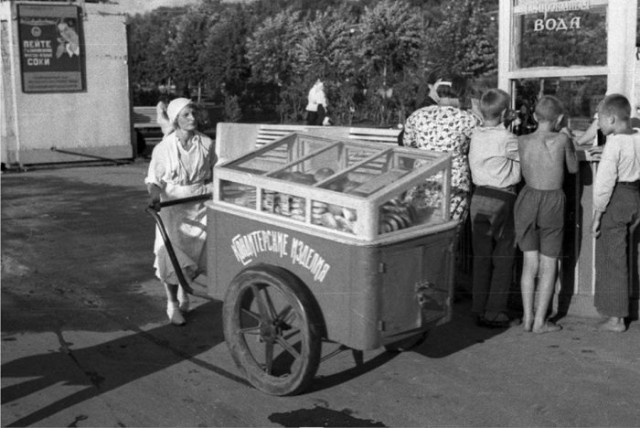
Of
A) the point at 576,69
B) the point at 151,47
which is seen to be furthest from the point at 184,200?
the point at 151,47

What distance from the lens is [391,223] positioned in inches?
186

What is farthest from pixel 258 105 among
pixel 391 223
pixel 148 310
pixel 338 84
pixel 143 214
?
pixel 391 223

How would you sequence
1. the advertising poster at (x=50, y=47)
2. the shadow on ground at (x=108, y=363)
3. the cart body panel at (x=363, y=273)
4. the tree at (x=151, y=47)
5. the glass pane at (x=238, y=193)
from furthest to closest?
the tree at (x=151, y=47) → the advertising poster at (x=50, y=47) → the glass pane at (x=238, y=193) → the shadow on ground at (x=108, y=363) → the cart body panel at (x=363, y=273)

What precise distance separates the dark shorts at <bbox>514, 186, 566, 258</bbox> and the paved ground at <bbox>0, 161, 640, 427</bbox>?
0.62 m

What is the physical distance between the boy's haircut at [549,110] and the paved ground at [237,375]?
58.0 inches

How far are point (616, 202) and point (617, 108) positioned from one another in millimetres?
616

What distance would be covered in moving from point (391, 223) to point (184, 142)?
2265 mm

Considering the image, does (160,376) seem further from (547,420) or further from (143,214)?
(143,214)

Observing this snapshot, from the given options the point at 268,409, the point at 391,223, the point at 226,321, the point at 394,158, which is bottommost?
the point at 268,409

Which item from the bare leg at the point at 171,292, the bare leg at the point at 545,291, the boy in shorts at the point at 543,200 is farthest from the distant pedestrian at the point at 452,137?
the bare leg at the point at 171,292

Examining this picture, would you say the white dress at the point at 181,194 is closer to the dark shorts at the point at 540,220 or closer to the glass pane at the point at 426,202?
the glass pane at the point at 426,202

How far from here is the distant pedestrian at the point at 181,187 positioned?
639 centimetres

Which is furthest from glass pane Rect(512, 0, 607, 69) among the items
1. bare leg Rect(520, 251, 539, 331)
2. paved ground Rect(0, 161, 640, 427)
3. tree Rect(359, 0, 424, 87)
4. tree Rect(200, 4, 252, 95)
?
tree Rect(200, 4, 252, 95)

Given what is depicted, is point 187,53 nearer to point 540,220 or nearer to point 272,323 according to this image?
point 540,220
